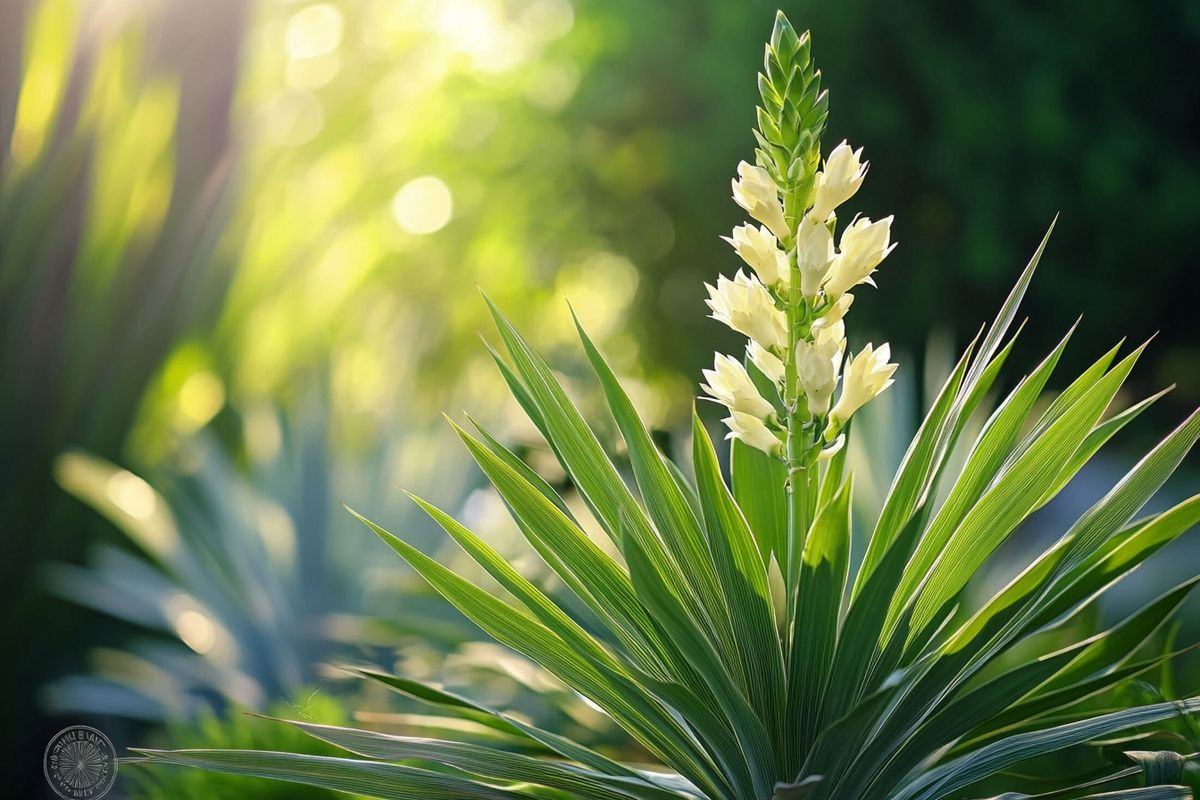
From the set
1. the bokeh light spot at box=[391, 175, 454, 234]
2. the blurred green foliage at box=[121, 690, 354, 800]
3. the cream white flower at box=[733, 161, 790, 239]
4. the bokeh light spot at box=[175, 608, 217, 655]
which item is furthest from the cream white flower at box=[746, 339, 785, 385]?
the bokeh light spot at box=[391, 175, 454, 234]

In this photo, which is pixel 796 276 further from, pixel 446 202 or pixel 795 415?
pixel 446 202

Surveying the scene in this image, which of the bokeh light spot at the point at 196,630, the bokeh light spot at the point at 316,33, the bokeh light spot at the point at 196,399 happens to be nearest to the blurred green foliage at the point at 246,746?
the bokeh light spot at the point at 196,630

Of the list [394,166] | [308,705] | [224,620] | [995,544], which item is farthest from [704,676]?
[394,166]

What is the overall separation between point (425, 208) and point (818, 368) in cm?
1105

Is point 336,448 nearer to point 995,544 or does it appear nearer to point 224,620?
point 224,620

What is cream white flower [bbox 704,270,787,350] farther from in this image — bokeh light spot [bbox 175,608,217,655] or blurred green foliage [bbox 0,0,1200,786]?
bokeh light spot [bbox 175,608,217,655]

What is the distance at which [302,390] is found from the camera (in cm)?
381

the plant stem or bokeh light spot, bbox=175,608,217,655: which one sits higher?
the plant stem

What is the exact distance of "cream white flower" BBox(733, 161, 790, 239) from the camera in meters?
0.92

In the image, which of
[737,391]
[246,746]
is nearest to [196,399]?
[246,746]

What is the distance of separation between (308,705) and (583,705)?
35 centimetres

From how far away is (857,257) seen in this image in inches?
36.0

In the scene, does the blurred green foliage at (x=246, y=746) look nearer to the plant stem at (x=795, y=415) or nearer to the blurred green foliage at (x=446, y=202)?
the plant stem at (x=795, y=415)

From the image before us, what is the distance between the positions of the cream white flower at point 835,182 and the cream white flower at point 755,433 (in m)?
0.18
